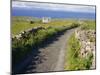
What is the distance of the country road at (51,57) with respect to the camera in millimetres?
2924

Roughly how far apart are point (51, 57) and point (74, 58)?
0.34 metres

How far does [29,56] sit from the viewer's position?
2.90 meters

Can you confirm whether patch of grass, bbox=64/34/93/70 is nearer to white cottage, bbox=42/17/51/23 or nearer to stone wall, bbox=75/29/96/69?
stone wall, bbox=75/29/96/69

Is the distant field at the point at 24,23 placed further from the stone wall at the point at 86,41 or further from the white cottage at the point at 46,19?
the stone wall at the point at 86,41

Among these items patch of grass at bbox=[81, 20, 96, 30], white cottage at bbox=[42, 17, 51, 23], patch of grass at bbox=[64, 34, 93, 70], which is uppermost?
white cottage at bbox=[42, 17, 51, 23]

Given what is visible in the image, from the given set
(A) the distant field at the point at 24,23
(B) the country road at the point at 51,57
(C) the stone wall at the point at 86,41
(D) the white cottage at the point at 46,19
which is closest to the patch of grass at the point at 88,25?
(C) the stone wall at the point at 86,41

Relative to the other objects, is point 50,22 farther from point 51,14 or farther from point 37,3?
point 37,3

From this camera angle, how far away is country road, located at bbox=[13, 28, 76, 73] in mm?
2924

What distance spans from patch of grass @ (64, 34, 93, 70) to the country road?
0.22 ft

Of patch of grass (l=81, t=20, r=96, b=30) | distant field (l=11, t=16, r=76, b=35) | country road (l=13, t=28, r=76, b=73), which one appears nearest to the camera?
distant field (l=11, t=16, r=76, b=35)

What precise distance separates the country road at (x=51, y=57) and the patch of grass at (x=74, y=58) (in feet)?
0.22

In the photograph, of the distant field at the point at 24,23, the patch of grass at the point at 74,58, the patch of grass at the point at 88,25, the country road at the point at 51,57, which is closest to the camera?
the distant field at the point at 24,23

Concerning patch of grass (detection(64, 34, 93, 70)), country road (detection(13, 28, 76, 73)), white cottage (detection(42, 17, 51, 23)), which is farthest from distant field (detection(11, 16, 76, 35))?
patch of grass (detection(64, 34, 93, 70))

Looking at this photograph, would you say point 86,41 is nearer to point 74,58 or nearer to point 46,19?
point 74,58
